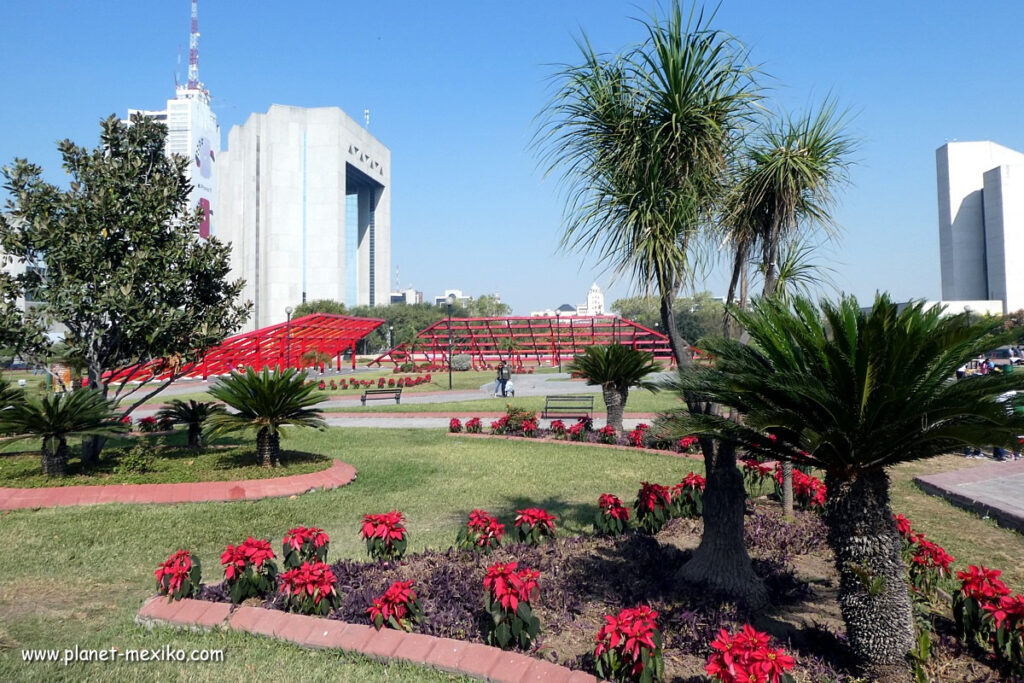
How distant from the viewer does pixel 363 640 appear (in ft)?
13.6

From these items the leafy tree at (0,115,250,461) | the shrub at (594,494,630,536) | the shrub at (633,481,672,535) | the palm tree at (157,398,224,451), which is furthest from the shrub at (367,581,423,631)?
the palm tree at (157,398,224,451)

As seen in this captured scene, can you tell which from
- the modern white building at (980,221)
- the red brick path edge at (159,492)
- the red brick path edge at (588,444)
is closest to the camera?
the red brick path edge at (159,492)

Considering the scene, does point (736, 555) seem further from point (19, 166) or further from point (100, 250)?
point (19, 166)

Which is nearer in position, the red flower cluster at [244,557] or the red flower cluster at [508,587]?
the red flower cluster at [508,587]

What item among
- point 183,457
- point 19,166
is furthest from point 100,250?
point 183,457

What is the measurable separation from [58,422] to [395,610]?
705cm

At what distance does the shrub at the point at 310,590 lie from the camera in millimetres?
4520

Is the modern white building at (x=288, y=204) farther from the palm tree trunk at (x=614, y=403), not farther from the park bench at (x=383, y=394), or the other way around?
the palm tree trunk at (x=614, y=403)

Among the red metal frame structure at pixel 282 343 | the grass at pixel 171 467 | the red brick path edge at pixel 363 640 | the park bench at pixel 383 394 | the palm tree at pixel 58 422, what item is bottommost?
the red brick path edge at pixel 363 640

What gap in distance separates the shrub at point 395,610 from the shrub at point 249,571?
1.07 m

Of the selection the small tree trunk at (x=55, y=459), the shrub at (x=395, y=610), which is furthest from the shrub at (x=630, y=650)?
the small tree trunk at (x=55, y=459)

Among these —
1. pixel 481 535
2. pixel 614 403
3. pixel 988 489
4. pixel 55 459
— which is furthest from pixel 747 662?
pixel 614 403

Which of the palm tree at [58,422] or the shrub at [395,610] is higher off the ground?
the palm tree at [58,422]

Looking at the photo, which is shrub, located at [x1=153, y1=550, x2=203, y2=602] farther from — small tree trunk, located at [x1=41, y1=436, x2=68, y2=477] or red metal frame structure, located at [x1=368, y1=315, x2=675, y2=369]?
red metal frame structure, located at [x1=368, y1=315, x2=675, y2=369]
